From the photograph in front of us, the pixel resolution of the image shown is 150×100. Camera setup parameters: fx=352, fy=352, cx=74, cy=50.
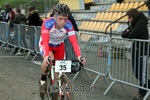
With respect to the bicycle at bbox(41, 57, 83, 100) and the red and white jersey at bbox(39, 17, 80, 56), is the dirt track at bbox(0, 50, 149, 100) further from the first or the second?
the red and white jersey at bbox(39, 17, 80, 56)

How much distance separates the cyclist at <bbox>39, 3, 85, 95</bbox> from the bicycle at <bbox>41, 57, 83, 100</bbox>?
124 mm

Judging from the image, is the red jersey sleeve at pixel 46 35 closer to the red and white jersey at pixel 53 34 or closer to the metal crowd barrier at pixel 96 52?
the red and white jersey at pixel 53 34

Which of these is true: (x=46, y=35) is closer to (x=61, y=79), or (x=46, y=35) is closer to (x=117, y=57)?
(x=61, y=79)

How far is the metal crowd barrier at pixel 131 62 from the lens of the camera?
286 inches

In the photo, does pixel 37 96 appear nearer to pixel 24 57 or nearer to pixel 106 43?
pixel 106 43

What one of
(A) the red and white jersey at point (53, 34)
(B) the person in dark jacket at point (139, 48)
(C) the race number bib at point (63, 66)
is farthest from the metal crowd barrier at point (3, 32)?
(C) the race number bib at point (63, 66)

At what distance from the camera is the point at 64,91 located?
5.72 meters

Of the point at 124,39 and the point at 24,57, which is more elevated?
the point at 124,39

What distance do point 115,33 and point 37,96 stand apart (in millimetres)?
8567

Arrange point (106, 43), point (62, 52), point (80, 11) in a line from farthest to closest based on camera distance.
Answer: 1. point (80, 11)
2. point (106, 43)
3. point (62, 52)

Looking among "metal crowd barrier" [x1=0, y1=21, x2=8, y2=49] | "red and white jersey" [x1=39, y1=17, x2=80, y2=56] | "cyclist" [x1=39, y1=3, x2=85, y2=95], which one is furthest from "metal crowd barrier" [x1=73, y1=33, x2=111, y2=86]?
"metal crowd barrier" [x1=0, y1=21, x2=8, y2=49]

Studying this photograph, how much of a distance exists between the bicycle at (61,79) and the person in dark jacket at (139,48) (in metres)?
2.07

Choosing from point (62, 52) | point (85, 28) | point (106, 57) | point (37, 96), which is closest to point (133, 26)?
point (106, 57)

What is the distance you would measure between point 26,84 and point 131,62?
9.58 feet
